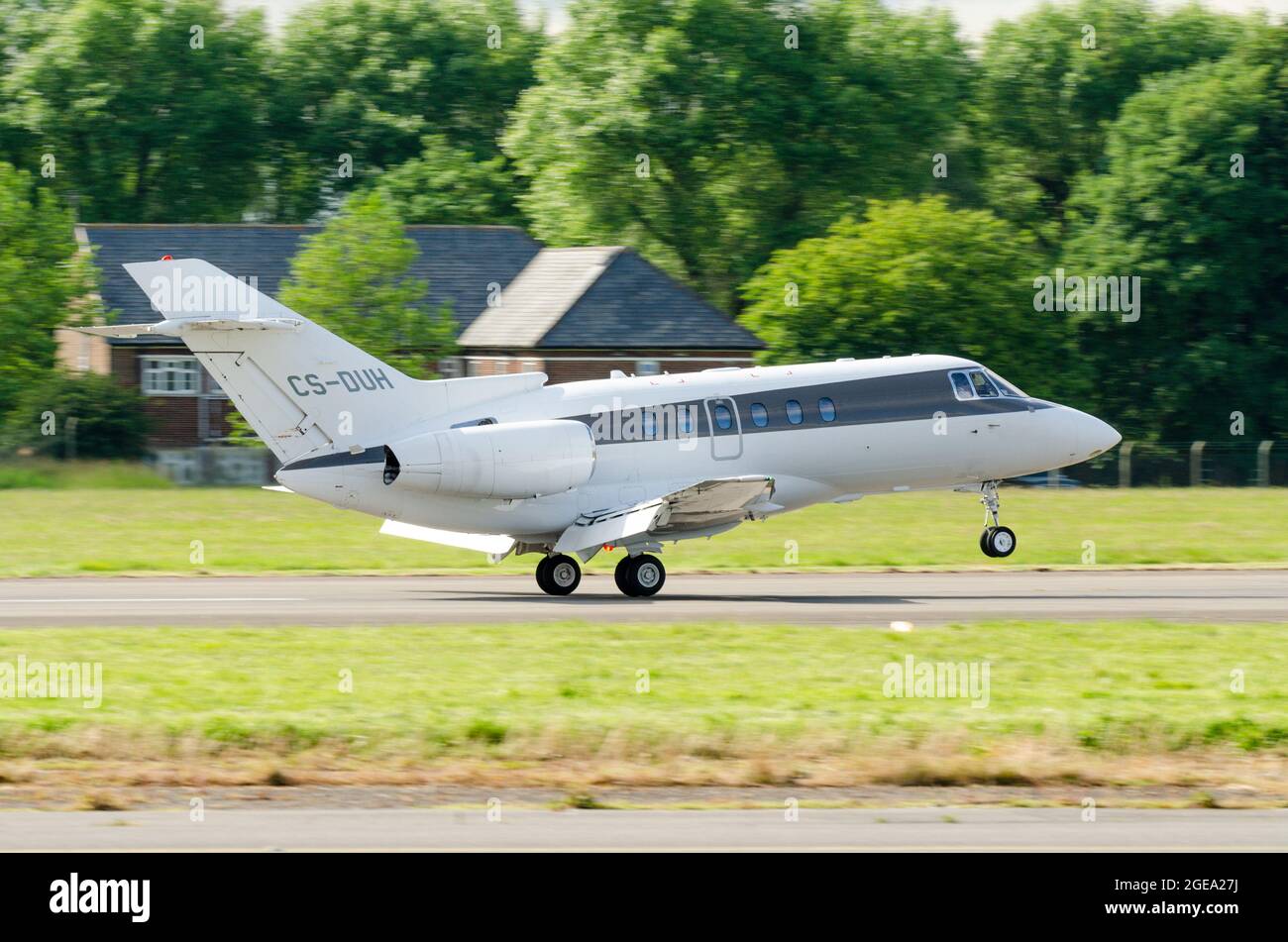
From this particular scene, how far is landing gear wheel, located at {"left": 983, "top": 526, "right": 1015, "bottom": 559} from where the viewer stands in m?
30.1

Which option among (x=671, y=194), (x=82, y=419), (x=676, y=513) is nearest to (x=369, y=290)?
(x=82, y=419)

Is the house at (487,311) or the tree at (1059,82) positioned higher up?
the tree at (1059,82)

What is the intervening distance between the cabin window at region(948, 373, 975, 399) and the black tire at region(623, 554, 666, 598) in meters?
5.95

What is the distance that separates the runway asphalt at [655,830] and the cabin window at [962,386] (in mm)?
16243

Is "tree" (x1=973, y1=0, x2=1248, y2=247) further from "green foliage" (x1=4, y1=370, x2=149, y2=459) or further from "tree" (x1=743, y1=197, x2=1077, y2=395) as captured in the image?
"green foliage" (x1=4, y1=370, x2=149, y2=459)

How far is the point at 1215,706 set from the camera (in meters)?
17.5

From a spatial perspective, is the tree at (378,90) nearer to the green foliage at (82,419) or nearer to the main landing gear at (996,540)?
the green foliage at (82,419)

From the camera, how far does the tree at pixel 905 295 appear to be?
2389 inches

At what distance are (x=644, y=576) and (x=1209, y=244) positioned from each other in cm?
4858

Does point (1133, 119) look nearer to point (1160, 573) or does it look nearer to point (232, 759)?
point (1160, 573)

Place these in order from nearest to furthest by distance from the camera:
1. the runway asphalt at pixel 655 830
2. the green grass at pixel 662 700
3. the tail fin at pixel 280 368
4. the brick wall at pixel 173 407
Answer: the runway asphalt at pixel 655 830
the green grass at pixel 662 700
the tail fin at pixel 280 368
the brick wall at pixel 173 407

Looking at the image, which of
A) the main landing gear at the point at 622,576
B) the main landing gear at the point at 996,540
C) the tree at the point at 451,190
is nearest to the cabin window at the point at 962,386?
the main landing gear at the point at 996,540

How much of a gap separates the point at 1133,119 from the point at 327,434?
177ft

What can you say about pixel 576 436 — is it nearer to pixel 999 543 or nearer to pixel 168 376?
pixel 999 543
